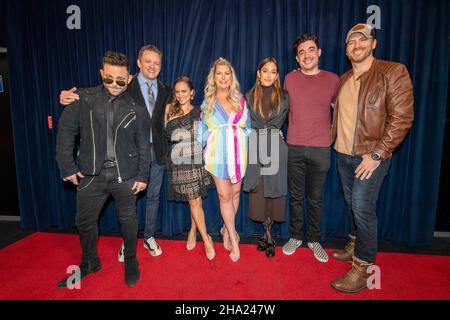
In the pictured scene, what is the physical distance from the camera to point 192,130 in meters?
2.48

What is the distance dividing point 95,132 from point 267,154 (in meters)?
1.48

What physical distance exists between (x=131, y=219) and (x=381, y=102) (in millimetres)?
2181

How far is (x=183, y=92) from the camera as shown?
245 cm

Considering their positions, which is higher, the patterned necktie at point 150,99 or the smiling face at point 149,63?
the smiling face at point 149,63

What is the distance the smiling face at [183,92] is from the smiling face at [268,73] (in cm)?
67

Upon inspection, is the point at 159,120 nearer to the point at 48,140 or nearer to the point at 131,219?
the point at 131,219

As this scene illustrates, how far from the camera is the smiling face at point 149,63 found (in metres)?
2.42

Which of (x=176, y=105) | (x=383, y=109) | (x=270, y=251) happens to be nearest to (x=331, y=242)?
(x=270, y=251)

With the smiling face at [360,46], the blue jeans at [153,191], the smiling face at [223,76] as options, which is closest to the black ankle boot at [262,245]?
the blue jeans at [153,191]

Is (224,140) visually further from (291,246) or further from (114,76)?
(291,246)

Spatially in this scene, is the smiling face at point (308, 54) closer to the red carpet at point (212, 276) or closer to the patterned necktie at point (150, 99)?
the patterned necktie at point (150, 99)

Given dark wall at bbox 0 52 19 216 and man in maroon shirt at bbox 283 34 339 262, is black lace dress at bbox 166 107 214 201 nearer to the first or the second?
man in maroon shirt at bbox 283 34 339 262

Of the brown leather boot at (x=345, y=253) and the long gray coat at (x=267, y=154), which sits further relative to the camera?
the brown leather boot at (x=345, y=253)

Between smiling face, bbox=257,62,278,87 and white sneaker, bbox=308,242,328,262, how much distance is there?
1624mm
